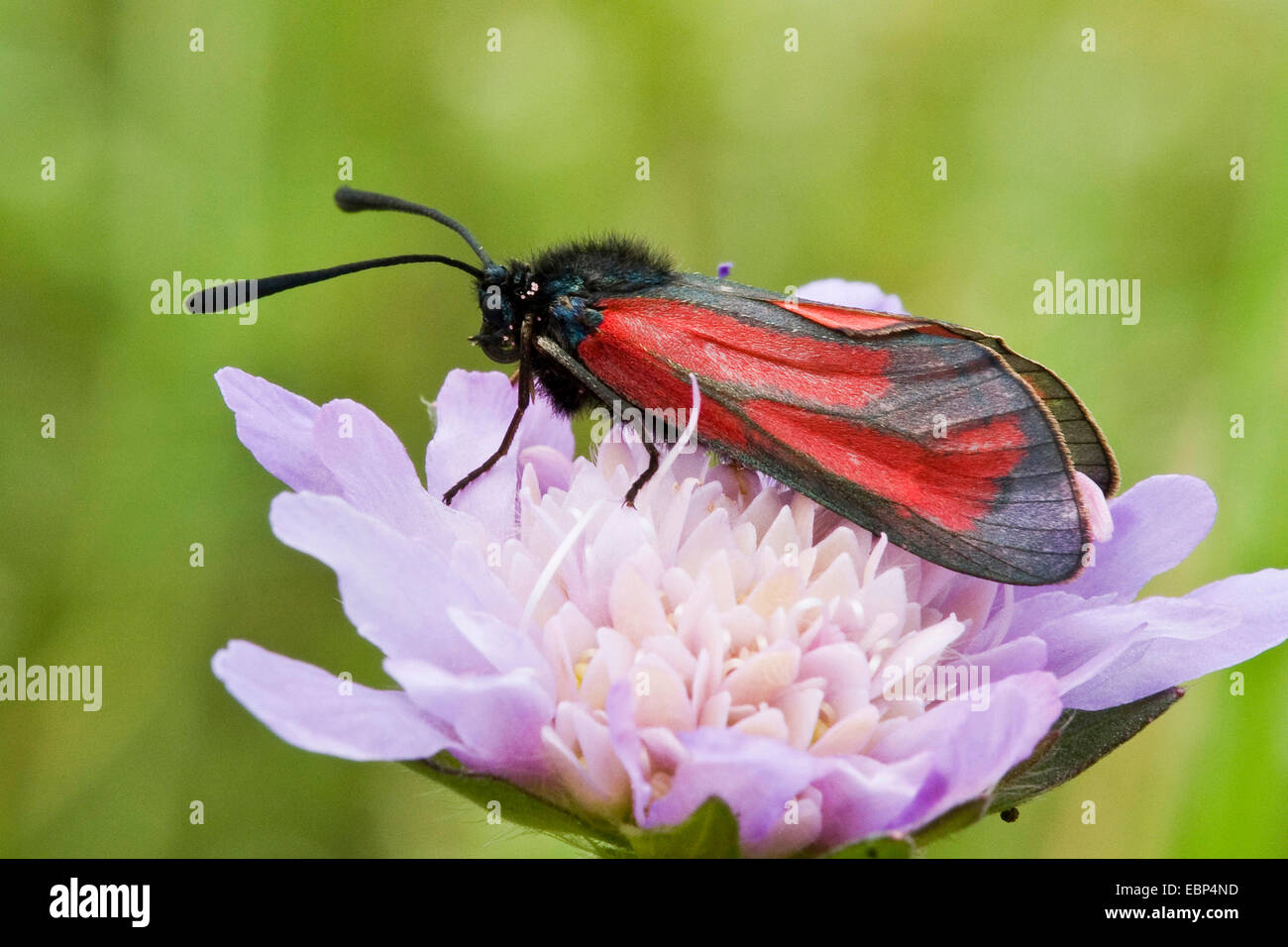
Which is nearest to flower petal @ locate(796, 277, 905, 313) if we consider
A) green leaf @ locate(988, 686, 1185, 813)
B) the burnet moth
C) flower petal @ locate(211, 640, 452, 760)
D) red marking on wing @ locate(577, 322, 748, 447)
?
the burnet moth

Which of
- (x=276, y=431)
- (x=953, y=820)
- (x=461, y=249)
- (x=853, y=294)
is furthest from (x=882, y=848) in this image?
(x=461, y=249)

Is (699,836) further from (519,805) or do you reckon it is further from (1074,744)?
(1074,744)

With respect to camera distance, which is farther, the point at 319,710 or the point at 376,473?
the point at 376,473

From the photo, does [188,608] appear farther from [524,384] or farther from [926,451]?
[926,451]

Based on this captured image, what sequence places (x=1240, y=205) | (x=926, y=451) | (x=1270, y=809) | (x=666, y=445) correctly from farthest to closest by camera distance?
(x=1240, y=205) → (x=1270, y=809) → (x=666, y=445) → (x=926, y=451)

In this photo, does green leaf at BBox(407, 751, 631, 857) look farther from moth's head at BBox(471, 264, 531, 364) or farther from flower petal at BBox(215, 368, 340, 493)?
moth's head at BBox(471, 264, 531, 364)
